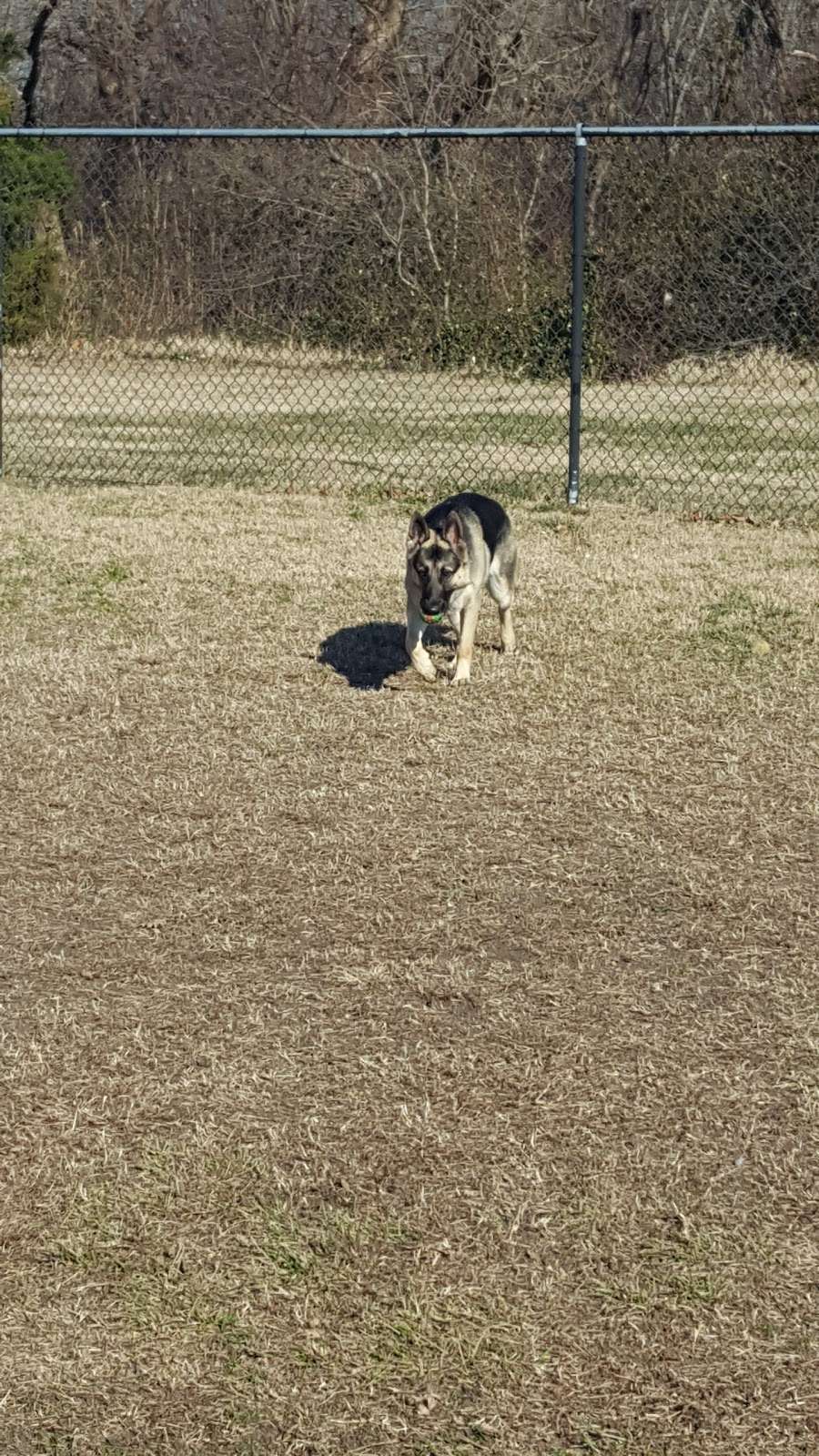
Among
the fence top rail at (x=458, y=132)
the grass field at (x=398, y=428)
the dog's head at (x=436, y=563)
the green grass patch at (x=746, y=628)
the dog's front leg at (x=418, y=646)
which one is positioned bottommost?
the grass field at (x=398, y=428)

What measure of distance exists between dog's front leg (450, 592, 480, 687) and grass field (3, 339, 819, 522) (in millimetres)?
4025

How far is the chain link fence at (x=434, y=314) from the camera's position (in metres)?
13.4

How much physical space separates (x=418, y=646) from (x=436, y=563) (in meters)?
0.45

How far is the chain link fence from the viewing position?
43.8ft

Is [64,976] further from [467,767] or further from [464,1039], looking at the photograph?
[467,767]

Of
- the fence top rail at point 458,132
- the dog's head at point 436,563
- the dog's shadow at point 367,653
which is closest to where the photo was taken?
the dog's head at point 436,563

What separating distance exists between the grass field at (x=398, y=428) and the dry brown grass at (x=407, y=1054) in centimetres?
422

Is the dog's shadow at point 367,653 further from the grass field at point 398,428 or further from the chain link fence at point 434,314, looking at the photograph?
the chain link fence at point 434,314

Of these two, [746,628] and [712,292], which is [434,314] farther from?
[746,628]

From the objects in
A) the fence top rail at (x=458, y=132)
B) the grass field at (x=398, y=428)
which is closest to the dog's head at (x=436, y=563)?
the fence top rail at (x=458, y=132)

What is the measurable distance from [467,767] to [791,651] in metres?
2.04

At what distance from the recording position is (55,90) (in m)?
27.2

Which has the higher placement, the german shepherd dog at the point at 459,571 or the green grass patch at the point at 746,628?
the german shepherd dog at the point at 459,571

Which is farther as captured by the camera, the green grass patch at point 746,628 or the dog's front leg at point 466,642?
the green grass patch at point 746,628
